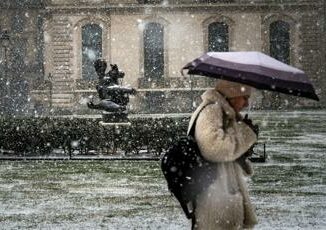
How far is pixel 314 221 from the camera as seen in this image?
8938 mm

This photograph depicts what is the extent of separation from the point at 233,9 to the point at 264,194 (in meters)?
33.6

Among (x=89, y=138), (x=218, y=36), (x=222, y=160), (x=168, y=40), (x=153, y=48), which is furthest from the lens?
(x=218, y=36)

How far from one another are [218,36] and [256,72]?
3977cm

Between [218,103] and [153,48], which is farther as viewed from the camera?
[153,48]

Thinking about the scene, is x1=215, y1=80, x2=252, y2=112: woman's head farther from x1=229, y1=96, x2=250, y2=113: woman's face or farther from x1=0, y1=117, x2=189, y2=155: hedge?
x1=0, y1=117, x2=189, y2=155: hedge

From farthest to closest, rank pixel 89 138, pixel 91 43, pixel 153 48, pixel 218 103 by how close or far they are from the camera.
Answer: pixel 153 48 < pixel 91 43 < pixel 89 138 < pixel 218 103

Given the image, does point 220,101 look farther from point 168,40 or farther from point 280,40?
point 280,40

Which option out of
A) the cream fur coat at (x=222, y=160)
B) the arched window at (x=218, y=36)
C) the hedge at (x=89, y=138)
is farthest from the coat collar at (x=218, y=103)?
the arched window at (x=218, y=36)

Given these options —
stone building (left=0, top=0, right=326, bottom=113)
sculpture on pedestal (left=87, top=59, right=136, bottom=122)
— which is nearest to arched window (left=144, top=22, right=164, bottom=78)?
stone building (left=0, top=0, right=326, bottom=113)

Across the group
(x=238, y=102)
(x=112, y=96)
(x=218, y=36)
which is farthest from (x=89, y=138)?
(x=218, y=36)

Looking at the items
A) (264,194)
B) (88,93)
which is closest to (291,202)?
(264,194)

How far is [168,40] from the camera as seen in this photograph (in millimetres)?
43875

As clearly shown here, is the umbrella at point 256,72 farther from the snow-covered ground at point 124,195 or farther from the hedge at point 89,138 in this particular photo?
the hedge at point 89,138

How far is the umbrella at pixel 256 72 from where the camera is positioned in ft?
15.8
